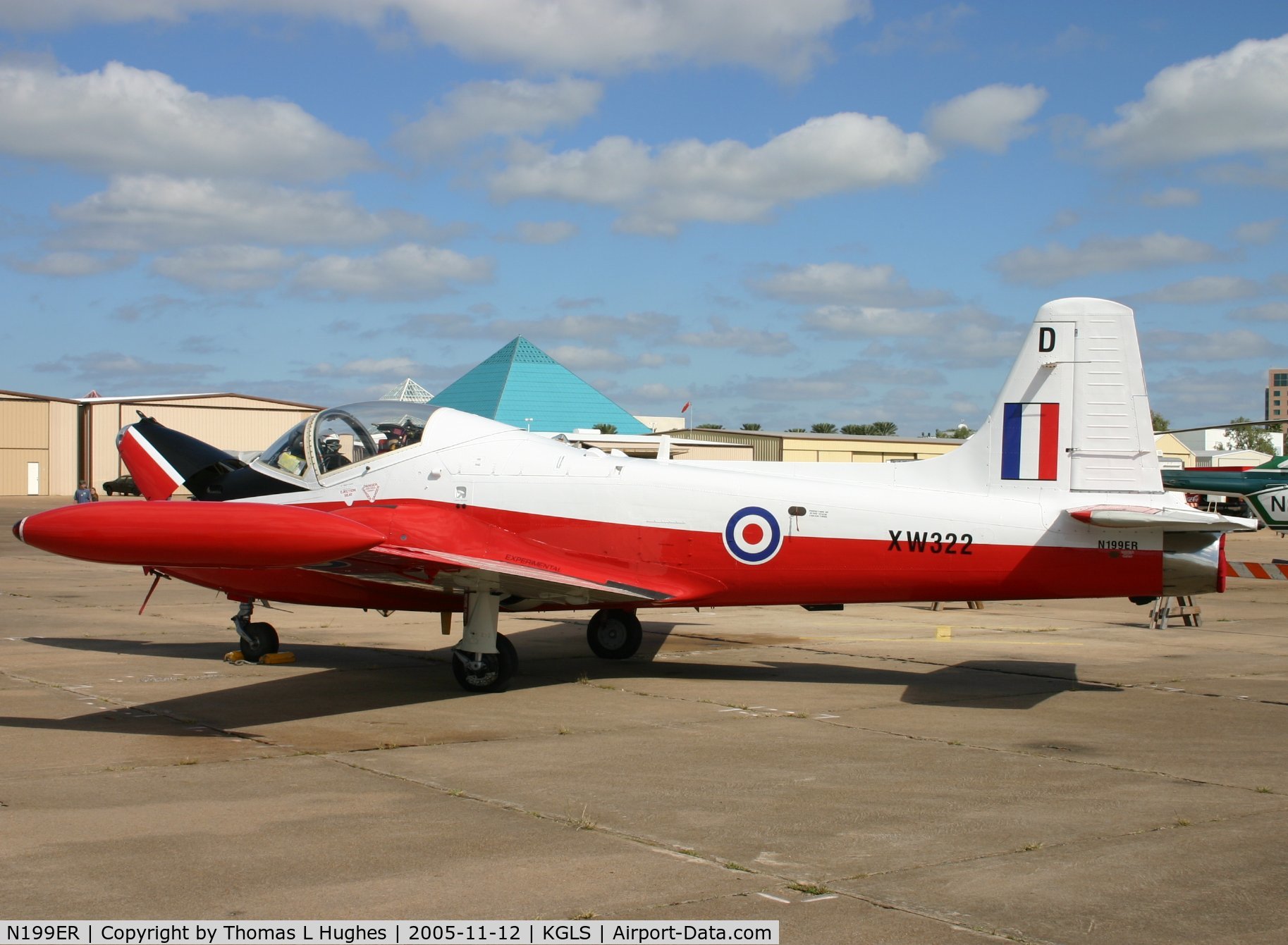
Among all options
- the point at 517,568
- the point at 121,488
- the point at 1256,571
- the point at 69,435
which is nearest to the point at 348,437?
the point at 517,568

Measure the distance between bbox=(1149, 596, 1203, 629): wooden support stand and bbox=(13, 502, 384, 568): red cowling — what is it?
11.4 meters

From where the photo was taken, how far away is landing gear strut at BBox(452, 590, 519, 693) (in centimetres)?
1001

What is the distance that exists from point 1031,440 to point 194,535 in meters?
7.01

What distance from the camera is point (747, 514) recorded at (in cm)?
1034

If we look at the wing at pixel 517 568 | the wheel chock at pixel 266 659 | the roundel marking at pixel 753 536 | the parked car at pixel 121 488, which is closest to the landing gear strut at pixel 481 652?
the wing at pixel 517 568

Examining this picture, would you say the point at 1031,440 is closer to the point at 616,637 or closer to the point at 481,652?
the point at 616,637

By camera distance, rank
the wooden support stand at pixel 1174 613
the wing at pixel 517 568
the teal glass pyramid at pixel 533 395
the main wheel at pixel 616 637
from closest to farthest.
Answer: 1. the wing at pixel 517 568
2. the main wheel at pixel 616 637
3. the wooden support stand at pixel 1174 613
4. the teal glass pyramid at pixel 533 395

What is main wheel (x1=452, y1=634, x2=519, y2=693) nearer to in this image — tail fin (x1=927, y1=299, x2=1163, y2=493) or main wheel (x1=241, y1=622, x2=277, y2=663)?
main wheel (x1=241, y1=622, x2=277, y2=663)

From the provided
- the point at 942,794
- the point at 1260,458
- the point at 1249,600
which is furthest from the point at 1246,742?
the point at 1260,458

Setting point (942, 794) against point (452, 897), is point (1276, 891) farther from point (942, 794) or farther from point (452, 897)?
point (452, 897)

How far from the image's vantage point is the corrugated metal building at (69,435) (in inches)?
3019

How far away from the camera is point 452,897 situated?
478 cm

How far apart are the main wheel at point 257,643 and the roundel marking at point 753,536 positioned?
496cm

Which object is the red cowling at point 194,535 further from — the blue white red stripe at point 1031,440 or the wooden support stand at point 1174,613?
the wooden support stand at point 1174,613
